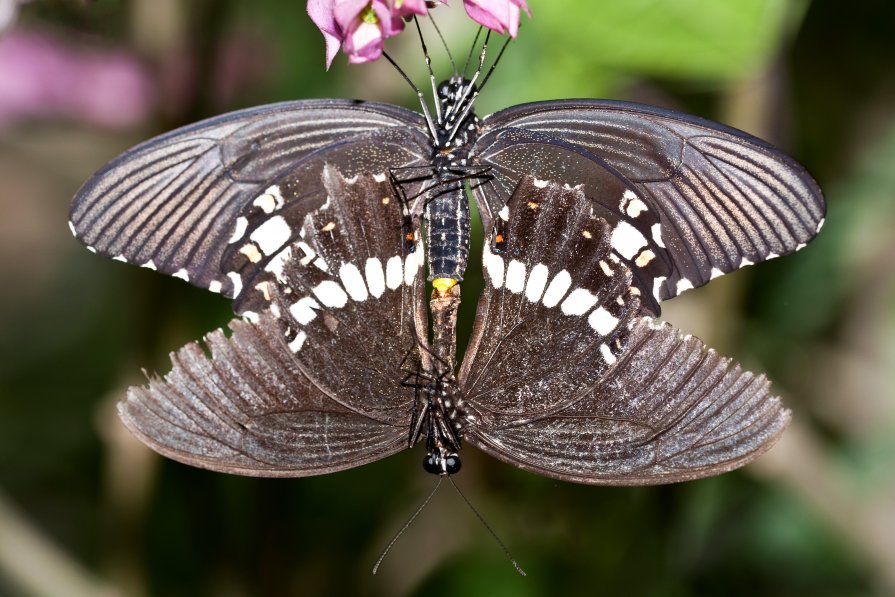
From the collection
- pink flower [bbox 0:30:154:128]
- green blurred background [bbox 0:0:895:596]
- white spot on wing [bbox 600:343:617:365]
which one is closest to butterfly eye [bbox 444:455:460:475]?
white spot on wing [bbox 600:343:617:365]

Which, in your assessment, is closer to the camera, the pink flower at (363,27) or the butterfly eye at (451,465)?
the pink flower at (363,27)

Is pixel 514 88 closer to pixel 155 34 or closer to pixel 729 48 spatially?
pixel 729 48

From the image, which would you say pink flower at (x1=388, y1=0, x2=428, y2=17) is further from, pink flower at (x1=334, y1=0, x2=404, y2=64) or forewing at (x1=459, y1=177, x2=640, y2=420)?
forewing at (x1=459, y1=177, x2=640, y2=420)

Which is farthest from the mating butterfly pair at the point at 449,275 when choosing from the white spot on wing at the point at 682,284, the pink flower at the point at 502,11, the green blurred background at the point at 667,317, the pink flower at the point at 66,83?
the pink flower at the point at 66,83

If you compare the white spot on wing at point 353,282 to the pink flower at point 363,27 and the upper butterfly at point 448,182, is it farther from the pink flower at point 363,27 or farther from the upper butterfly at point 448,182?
the pink flower at point 363,27

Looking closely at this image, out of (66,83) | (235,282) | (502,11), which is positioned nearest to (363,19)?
(502,11)

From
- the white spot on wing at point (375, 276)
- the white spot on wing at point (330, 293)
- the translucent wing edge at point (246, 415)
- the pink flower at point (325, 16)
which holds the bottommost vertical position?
the translucent wing edge at point (246, 415)

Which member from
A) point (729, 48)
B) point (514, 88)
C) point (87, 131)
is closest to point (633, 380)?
point (729, 48)

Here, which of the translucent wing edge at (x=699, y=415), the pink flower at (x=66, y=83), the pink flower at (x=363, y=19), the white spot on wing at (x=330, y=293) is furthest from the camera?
the pink flower at (x=66, y=83)
